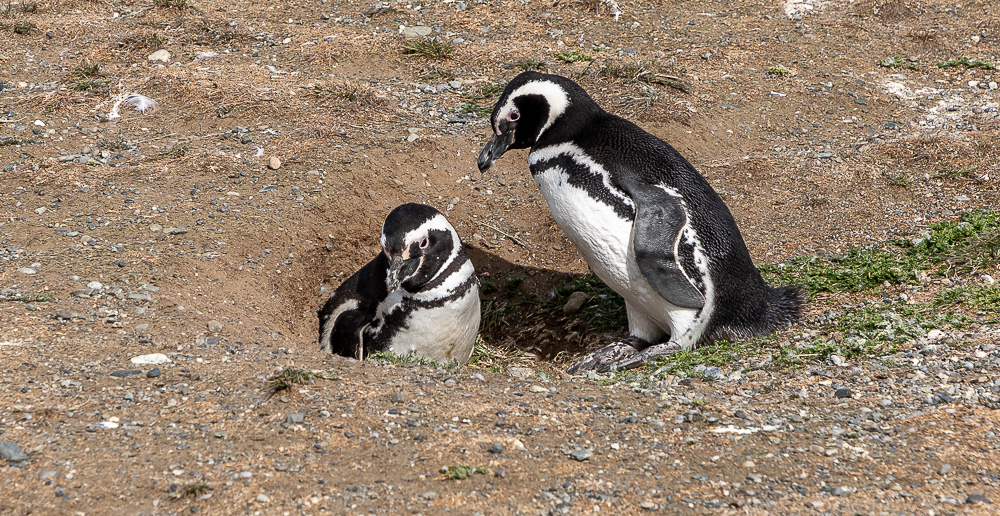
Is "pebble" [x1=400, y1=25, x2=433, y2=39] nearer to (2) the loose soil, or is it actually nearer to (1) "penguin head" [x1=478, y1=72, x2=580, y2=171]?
(2) the loose soil

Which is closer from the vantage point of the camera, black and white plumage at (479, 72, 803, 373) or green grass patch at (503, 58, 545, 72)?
black and white plumage at (479, 72, 803, 373)

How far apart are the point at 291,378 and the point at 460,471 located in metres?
0.78

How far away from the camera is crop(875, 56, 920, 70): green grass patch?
7.24 m

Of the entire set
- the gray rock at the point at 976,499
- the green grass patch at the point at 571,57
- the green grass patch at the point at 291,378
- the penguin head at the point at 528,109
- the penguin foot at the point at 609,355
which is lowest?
the penguin foot at the point at 609,355

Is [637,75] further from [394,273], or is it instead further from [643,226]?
[394,273]

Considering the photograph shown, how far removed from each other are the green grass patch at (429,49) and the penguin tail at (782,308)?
3.69 metres

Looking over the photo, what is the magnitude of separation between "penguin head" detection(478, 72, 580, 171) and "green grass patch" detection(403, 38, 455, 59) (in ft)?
8.91

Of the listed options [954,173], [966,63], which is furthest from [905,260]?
[966,63]

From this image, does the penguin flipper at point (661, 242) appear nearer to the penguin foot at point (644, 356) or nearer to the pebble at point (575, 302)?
the penguin foot at point (644, 356)

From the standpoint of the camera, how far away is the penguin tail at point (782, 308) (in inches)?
162

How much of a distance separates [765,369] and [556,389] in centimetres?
88

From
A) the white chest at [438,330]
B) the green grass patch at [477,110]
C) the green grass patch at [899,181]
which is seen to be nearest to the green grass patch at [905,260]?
the green grass patch at [899,181]

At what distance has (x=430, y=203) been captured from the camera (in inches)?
215

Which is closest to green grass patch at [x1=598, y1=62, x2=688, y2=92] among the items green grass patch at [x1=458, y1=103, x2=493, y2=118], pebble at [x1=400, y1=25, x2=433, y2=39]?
green grass patch at [x1=458, y1=103, x2=493, y2=118]
